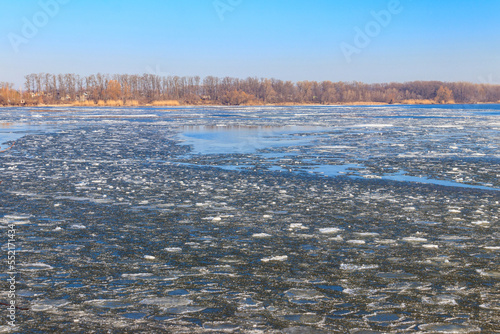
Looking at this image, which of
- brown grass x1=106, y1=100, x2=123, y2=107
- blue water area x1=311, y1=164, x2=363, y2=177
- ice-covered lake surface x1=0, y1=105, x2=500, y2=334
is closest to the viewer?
ice-covered lake surface x1=0, y1=105, x2=500, y2=334

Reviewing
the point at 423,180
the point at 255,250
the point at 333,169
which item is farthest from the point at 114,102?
Result: the point at 255,250

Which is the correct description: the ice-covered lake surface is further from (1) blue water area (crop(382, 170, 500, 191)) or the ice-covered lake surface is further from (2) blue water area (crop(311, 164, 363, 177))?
(2) blue water area (crop(311, 164, 363, 177))

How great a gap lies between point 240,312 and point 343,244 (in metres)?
2.64

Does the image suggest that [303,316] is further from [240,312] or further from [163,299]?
[163,299]

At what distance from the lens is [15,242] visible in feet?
21.5

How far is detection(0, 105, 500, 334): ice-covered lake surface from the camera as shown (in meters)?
4.21

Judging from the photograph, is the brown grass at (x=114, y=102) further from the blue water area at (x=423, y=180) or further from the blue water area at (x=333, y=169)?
the blue water area at (x=423, y=180)

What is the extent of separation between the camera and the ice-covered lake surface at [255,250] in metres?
4.21

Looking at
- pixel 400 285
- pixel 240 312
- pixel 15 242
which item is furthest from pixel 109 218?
pixel 400 285

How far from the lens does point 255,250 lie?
6277 mm

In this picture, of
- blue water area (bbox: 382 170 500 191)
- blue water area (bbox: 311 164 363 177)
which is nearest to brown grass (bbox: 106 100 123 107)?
blue water area (bbox: 311 164 363 177)

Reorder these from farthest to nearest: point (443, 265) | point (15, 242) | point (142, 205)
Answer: point (142, 205)
point (15, 242)
point (443, 265)

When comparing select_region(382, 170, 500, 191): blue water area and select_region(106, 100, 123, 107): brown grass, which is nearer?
select_region(382, 170, 500, 191): blue water area

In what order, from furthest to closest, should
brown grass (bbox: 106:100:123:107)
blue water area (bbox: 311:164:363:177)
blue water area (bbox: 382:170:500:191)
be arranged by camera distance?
1. brown grass (bbox: 106:100:123:107)
2. blue water area (bbox: 311:164:363:177)
3. blue water area (bbox: 382:170:500:191)
